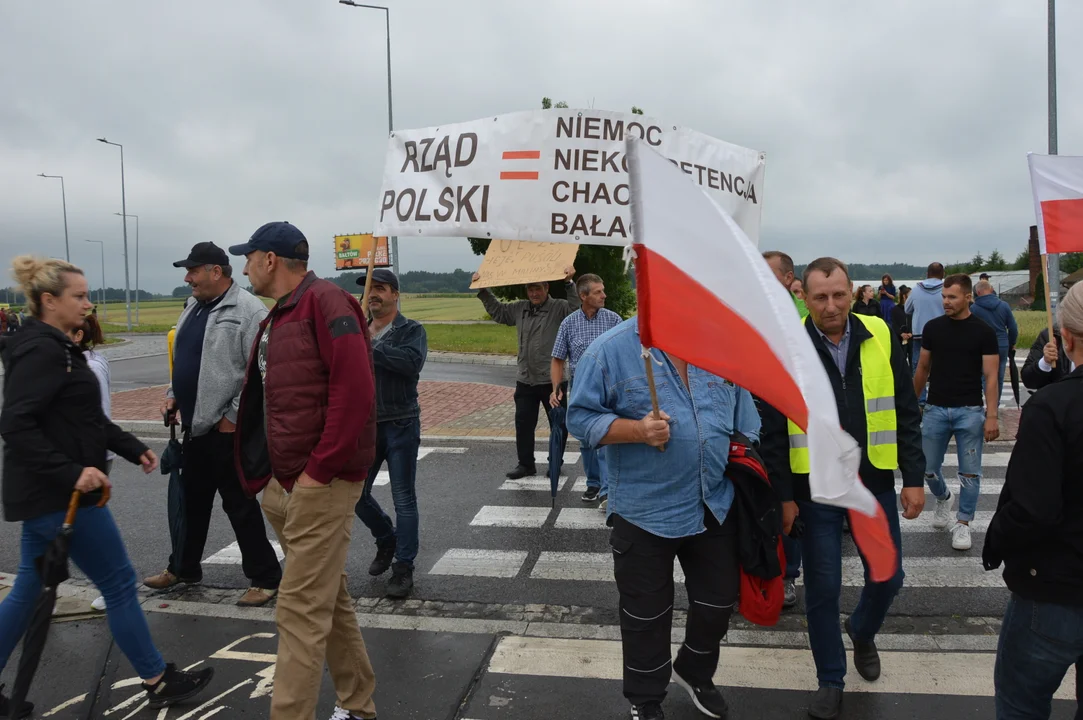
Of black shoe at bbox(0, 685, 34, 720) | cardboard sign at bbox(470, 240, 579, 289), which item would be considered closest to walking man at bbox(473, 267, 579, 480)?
cardboard sign at bbox(470, 240, 579, 289)

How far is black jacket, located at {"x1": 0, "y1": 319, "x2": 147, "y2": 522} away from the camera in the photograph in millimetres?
3143

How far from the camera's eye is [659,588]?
122 inches

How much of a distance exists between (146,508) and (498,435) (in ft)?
13.8

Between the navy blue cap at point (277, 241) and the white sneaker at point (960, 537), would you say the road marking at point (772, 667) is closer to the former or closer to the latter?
the white sneaker at point (960, 537)

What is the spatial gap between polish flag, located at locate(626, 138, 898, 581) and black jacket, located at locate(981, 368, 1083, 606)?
39cm

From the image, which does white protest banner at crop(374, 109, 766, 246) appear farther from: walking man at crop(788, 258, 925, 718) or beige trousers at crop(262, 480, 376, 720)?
beige trousers at crop(262, 480, 376, 720)

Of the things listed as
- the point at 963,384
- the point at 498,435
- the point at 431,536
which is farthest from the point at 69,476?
the point at 498,435

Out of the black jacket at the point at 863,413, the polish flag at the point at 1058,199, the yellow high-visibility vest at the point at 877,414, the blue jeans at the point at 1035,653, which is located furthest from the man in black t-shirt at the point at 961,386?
the blue jeans at the point at 1035,653

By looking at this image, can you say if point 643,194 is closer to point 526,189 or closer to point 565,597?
point 526,189

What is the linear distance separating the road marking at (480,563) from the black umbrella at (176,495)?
1639mm

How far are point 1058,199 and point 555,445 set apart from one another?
13.6 ft

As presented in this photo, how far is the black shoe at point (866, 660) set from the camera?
143 inches

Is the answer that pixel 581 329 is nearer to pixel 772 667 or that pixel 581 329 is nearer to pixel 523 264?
pixel 523 264

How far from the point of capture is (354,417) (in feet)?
9.84
